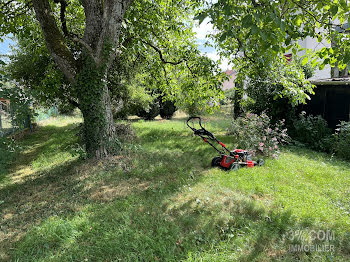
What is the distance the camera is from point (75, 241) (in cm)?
303

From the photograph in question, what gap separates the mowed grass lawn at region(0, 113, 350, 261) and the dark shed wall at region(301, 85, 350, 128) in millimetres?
3293

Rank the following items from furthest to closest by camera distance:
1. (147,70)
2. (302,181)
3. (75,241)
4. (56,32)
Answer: (147,70) < (56,32) < (302,181) < (75,241)

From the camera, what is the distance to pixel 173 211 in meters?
3.72

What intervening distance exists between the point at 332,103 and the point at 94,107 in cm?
894

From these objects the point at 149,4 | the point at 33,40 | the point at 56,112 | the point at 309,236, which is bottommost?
the point at 309,236

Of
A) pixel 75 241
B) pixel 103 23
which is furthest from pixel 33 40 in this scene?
pixel 75 241

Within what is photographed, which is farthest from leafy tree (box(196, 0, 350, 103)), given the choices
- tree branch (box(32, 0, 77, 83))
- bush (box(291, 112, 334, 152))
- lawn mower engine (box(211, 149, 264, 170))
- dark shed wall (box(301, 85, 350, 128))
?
dark shed wall (box(301, 85, 350, 128))

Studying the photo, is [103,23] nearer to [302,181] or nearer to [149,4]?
[149,4]

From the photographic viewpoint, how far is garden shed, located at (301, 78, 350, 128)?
8.27 m

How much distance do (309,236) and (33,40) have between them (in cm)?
955

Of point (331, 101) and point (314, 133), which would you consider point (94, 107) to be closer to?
point (314, 133)

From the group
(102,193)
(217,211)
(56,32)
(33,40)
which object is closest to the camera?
(217,211)

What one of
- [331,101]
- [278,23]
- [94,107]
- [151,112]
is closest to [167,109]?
[151,112]

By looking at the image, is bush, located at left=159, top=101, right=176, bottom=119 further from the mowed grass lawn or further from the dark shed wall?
the mowed grass lawn
